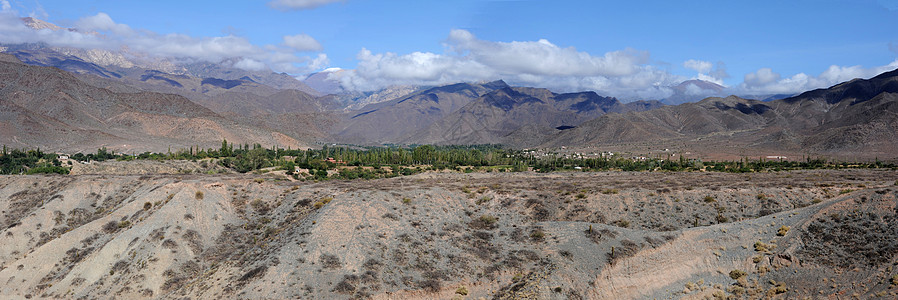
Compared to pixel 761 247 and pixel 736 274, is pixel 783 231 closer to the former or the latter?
pixel 761 247

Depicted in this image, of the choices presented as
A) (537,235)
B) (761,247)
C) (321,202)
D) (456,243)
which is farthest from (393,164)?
(761,247)

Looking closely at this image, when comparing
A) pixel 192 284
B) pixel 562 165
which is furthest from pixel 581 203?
pixel 562 165

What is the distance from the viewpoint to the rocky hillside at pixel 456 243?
29.9m

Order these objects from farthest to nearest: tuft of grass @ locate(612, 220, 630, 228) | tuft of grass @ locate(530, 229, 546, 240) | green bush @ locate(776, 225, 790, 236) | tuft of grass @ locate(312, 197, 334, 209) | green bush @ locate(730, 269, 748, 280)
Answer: tuft of grass @ locate(312, 197, 334, 209)
tuft of grass @ locate(612, 220, 630, 228)
tuft of grass @ locate(530, 229, 546, 240)
green bush @ locate(776, 225, 790, 236)
green bush @ locate(730, 269, 748, 280)

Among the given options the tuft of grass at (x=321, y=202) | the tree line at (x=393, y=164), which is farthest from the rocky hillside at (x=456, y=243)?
the tree line at (x=393, y=164)

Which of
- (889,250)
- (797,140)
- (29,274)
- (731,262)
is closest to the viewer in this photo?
(889,250)

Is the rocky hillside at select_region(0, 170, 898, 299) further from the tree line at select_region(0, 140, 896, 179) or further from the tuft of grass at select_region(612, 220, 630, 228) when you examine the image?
the tree line at select_region(0, 140, 896, 179)

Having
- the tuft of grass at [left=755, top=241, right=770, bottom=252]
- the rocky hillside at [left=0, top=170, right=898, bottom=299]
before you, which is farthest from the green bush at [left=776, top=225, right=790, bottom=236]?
the tuft of grass at [left=755, top=241, right=770, bottom=252]

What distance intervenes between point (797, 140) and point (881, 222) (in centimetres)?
18890

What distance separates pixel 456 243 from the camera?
3725 centimetres

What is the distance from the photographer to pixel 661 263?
1255 inches

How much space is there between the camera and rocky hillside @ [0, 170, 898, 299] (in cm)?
2994

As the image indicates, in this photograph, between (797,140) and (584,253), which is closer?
(584,253)

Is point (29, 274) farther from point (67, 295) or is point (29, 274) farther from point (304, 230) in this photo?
point (304, 230)
